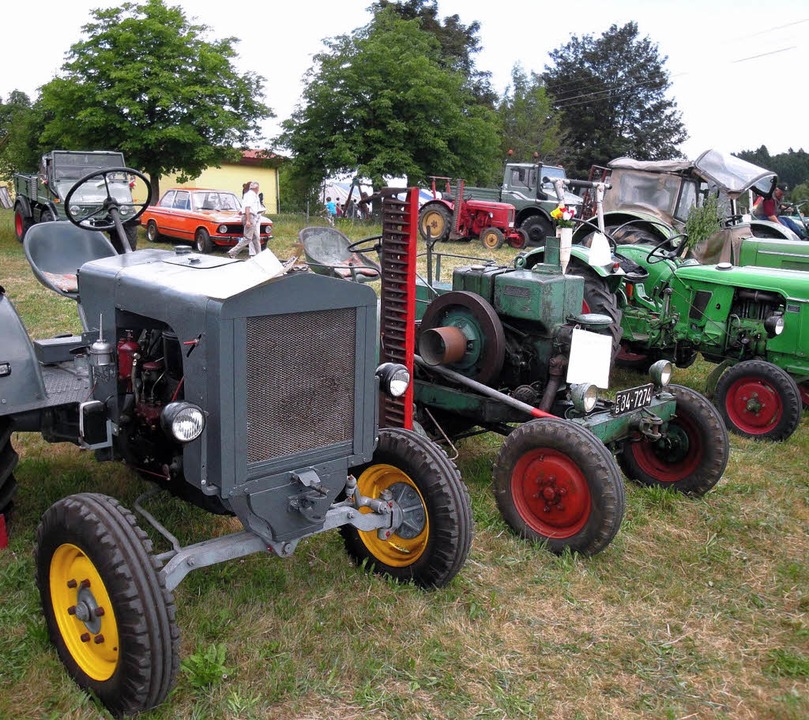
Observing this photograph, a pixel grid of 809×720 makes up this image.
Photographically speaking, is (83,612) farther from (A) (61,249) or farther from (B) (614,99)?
(B) (614,99)

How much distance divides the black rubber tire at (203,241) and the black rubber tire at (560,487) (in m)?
11.2

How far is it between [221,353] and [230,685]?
1.14 m

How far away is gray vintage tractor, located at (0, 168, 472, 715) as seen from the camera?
2.34 metres

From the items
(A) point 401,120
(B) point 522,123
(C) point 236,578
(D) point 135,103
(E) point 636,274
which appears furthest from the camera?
(B) point 522,123

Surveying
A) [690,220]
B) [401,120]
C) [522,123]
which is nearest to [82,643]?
[690,220]

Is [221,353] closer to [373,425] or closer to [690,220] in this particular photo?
[373,425]

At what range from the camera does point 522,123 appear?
32344 millimetres

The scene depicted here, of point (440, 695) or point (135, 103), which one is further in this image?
point (135, 103)

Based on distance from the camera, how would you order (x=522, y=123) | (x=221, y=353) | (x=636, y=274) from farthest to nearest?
(x=522, y=123) < (x=636, y=274) < (x=221, y=353)

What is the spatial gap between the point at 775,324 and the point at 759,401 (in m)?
0.68

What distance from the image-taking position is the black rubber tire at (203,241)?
13969 millimetres

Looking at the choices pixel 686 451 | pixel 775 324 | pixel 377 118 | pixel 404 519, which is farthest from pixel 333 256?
pixel 377 118

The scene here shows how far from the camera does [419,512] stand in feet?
10.2

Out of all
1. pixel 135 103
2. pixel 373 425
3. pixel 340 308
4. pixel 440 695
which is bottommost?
pixel 440 695
